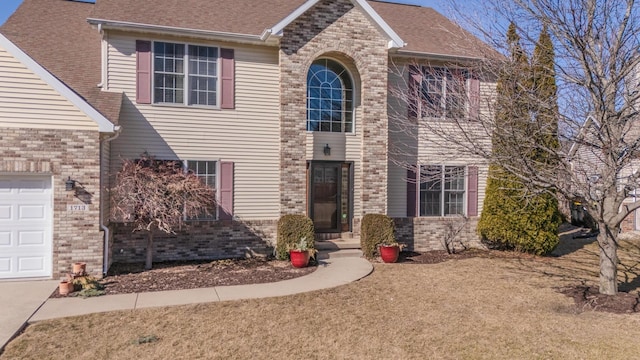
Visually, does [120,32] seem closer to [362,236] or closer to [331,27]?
[331,27]

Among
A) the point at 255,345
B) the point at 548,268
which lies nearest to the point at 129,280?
the point at 255,345

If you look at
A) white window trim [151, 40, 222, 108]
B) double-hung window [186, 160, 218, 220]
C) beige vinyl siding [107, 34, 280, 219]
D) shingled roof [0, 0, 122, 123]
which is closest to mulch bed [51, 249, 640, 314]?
double-hung window [186, 160, 218, 220]

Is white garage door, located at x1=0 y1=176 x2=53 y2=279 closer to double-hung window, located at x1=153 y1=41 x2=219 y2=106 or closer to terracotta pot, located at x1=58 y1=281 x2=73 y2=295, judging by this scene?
terracotta pot, located at x1=58 y1=281 x2=73 y2=295

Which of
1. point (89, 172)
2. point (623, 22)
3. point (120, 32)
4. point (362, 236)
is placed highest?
point (120, 32)

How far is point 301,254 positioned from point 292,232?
2.95 ft

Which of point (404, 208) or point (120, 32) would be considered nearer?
point (120, 32)

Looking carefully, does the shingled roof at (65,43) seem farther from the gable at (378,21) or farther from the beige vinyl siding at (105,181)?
the gable at (378,21)

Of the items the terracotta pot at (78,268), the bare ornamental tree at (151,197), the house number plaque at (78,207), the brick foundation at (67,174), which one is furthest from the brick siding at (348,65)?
the terracotta pot at (78,268)

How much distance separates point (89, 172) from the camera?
29.7 feet

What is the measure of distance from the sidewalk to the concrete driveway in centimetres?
17

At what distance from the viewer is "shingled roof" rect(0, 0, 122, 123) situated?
1043 cm

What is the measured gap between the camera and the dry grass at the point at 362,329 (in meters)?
5.38

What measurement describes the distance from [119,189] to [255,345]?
5652 mm

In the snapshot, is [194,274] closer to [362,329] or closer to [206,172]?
[206,172]
